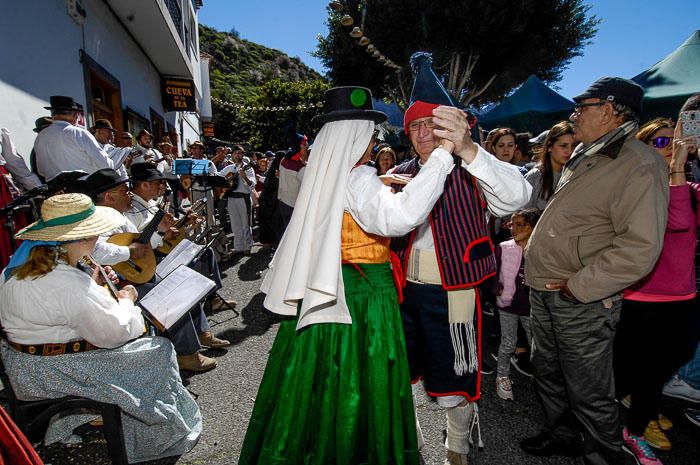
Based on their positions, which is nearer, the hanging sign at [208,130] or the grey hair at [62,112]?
the grey hair at [62,112]

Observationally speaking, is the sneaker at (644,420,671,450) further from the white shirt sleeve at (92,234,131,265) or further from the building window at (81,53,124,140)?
the building window at (81,53,124,140)

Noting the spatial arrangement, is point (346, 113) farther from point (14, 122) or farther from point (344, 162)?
point (14, 122)

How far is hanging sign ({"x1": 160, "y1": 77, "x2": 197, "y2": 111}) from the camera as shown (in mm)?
12766

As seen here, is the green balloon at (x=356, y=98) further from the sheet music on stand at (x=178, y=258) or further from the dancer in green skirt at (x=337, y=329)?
the sheet music on stand at (x=178, y=258)

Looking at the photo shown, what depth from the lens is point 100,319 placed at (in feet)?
6.38

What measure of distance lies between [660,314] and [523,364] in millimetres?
1410

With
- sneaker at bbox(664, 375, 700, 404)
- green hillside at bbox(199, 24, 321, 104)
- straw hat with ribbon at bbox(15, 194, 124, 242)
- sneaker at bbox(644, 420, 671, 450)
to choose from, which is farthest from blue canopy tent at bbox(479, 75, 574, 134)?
green hillside at bbox(199, 24, 321, 104)

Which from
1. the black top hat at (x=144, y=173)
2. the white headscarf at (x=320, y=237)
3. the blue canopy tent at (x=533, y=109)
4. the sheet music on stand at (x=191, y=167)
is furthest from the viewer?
the blue canopy tent at (x=533, y=109)

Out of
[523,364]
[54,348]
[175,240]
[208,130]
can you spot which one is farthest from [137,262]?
[208,130]

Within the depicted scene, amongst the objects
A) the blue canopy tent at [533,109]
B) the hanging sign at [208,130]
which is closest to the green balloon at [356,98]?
the blue canopy tent at [533,109]

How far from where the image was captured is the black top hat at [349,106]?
1.79 m

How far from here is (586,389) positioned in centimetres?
209

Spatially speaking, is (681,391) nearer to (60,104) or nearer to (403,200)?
(403,200)

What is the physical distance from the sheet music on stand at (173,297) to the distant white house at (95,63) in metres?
3.35
